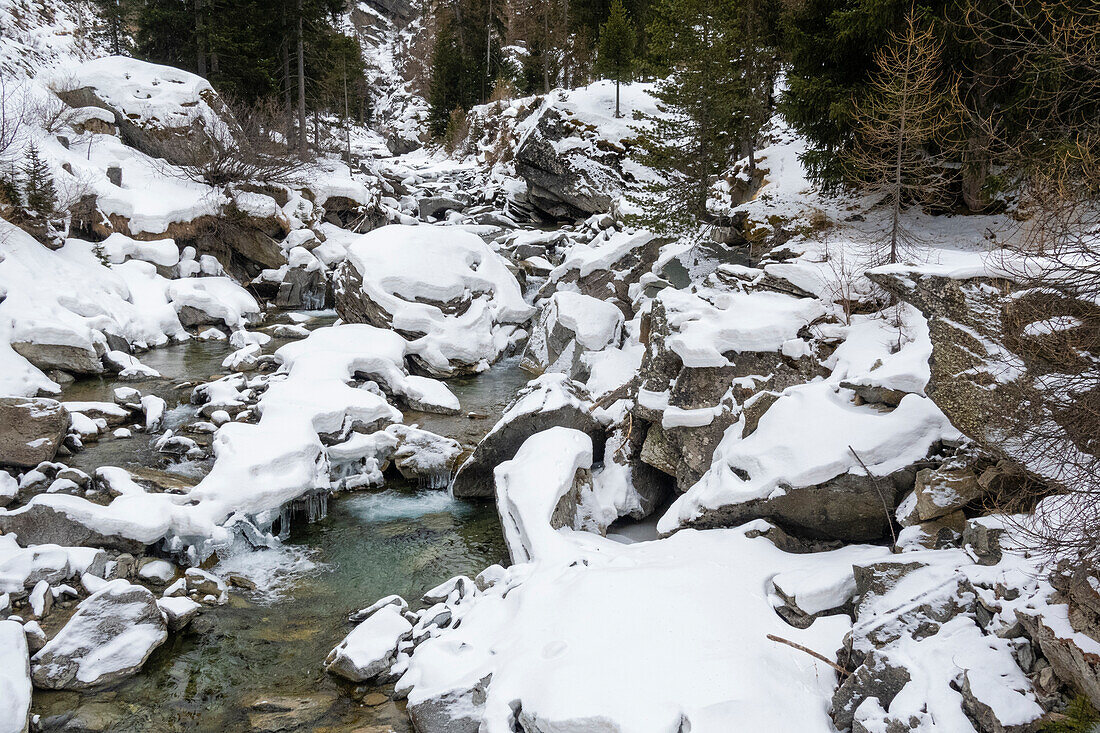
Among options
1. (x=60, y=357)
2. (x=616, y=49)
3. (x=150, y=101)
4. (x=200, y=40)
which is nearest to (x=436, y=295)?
(x=60, y=357)

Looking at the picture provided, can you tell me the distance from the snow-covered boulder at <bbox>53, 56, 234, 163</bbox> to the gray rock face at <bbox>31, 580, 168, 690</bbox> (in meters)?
19.5

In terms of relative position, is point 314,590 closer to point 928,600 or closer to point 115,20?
point 928,600

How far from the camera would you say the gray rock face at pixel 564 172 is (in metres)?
26.3

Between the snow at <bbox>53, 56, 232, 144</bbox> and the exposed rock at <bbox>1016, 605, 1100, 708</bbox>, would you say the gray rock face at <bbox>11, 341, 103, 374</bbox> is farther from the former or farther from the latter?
the exposed rock at <bbox>1016, 605, 1100, 708</bbox>

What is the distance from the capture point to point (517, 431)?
10367 mm

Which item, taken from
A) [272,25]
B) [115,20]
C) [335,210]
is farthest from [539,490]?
[115,20]

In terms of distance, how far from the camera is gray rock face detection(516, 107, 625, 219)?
26297mm

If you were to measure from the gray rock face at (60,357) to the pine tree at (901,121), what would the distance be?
1572 cm

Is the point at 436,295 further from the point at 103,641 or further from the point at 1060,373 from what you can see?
the point at 1060,373

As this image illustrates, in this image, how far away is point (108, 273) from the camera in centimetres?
1658

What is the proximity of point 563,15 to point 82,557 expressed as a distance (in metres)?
41.1

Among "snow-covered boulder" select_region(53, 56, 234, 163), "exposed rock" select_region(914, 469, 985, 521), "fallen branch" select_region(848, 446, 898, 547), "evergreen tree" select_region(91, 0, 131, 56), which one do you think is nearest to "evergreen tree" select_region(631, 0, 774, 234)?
"fallen branch" select_region(848, 446, 898, 547)

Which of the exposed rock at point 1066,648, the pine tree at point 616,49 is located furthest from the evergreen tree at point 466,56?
the exposed rock at point 1066,648

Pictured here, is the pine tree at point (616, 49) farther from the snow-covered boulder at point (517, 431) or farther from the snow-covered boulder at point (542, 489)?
the snow-covered boulder at point (542, 489)
